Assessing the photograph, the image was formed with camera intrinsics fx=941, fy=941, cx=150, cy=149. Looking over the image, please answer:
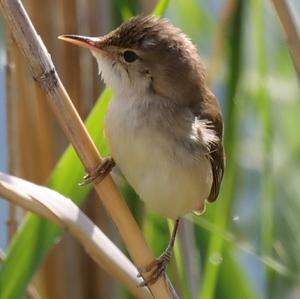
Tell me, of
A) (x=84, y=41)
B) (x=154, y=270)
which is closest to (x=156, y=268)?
(x=154, y=270)

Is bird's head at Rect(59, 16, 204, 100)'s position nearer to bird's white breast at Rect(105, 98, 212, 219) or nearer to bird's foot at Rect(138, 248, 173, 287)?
bird's white breast at Rect(105, 98, 212, 219)

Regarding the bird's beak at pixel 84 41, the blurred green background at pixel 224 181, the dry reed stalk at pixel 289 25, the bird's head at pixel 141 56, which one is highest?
the bird's beak at pixel 84 41

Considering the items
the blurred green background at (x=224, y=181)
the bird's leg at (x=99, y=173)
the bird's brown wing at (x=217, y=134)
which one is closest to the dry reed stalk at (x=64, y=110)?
the bird's leg at (x=99, y=173)

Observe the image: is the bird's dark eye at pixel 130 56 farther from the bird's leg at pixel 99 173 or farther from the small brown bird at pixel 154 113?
the bird's leg at pixel 99 173

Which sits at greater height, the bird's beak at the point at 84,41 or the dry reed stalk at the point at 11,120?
the bird's beak at the point at 84,41

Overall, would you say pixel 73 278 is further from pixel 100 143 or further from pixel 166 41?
pixel 166 41

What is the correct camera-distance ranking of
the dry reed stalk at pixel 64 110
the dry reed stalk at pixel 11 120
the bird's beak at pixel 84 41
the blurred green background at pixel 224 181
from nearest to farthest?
the dry reed stalk at pixel 64 110
the bird's beak at pixel 84 41
the blurred green background at pixel 224 181
the dry reed stalk at pixel 11 120
